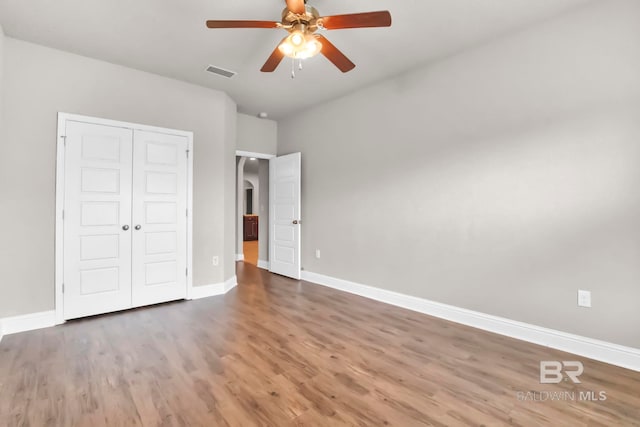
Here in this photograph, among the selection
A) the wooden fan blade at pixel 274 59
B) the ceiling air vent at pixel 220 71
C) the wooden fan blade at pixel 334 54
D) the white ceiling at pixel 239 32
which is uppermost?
the ceiling air vent at pixel 220 71

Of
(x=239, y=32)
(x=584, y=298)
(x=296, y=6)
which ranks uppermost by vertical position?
(x=239, y=32)

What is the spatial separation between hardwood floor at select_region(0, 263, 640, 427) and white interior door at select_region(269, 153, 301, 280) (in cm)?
189

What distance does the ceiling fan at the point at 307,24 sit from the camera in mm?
2025

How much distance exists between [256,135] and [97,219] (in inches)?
114

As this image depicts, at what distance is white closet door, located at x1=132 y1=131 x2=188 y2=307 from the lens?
3646 mm

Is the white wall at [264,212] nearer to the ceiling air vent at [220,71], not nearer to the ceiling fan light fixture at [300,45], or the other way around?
the ceiling air vent at [220,71]

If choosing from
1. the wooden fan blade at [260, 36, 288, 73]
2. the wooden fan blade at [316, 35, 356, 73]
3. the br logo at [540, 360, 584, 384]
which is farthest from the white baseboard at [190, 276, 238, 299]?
the br logo at [540, 360, 584, 384]

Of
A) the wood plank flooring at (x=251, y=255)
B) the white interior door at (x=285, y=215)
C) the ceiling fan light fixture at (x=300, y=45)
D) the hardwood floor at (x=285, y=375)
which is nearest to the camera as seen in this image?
the hardwood floor at (x=285, y=375)

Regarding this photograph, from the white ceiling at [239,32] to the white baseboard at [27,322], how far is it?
272cm

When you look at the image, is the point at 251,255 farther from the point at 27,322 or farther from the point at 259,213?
the point at 27,322

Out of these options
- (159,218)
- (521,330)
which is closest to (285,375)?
(521,330)

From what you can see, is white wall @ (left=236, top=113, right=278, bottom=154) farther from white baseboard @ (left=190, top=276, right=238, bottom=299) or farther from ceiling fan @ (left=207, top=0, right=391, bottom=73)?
ceiling fan @ (left=207, top=0, right=391, bottom=73)

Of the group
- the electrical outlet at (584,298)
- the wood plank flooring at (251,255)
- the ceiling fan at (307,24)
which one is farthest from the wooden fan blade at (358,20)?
the wood plank flooring at (251,255)

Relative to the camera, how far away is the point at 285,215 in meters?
5.32
